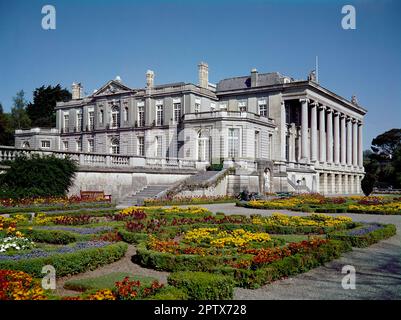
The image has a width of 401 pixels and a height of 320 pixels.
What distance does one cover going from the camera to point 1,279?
22.9 feet

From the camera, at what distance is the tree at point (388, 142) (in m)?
107

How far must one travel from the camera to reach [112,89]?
55969mm

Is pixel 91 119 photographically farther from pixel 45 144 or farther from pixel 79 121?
pixel 45 144

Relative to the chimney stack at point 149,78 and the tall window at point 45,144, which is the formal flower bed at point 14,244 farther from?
the tall window at point 45,144

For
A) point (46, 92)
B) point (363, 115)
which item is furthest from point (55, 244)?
point (46, 92)

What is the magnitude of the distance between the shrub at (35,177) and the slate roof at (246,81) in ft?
116

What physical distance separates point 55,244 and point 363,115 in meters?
72.1

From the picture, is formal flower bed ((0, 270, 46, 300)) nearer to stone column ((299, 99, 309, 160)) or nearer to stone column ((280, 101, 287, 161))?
stone column ((280, 101, 287, 161))

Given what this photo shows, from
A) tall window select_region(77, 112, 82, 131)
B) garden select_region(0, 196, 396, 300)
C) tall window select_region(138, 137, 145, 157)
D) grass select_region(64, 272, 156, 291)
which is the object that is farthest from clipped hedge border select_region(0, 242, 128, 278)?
tall window select_region(77, 112, 82, 131)

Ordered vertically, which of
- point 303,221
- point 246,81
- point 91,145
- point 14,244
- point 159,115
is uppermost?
point 246,81

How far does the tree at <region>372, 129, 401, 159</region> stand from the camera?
352ft

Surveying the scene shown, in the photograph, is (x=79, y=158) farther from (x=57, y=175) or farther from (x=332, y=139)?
(x=332, y=139)

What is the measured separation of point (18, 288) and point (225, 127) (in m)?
37.2

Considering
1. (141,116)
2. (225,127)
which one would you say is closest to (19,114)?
(141,116)
